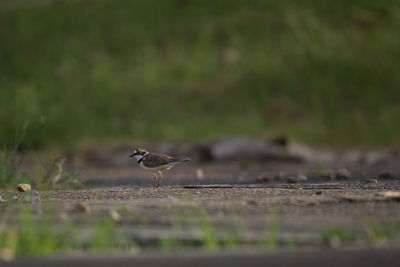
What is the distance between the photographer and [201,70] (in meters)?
17.8

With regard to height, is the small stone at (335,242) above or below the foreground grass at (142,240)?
below

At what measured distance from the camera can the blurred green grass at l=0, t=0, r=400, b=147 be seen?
16.0 meters

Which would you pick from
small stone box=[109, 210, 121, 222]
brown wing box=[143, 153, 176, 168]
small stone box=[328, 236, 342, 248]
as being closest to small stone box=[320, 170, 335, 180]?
brown wing box=[143, 153, 176, 168]

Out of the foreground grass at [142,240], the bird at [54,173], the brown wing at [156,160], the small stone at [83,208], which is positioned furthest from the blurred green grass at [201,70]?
the foreground grass at [142,240]

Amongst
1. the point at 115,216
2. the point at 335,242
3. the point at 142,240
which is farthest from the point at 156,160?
the point at 335,242

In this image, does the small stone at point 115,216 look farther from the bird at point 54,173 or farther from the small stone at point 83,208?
the bird at point 54,173

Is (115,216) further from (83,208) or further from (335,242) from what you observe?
(335,242)

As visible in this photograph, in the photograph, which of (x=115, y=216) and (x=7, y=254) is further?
(x=115, y=216)

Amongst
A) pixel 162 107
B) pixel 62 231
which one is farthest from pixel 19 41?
pixel 62 231

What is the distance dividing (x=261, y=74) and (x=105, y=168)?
216 inches

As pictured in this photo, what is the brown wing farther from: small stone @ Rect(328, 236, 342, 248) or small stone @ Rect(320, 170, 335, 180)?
small stone @ Rect(328, 236, 342, 248)

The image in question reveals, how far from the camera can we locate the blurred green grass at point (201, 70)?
16.0m

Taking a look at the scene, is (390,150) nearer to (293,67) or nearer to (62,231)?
(293,67)

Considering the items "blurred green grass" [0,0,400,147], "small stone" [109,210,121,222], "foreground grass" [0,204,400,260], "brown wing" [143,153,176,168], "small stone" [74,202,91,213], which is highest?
"blurred green grass" [0,0,400,147]
